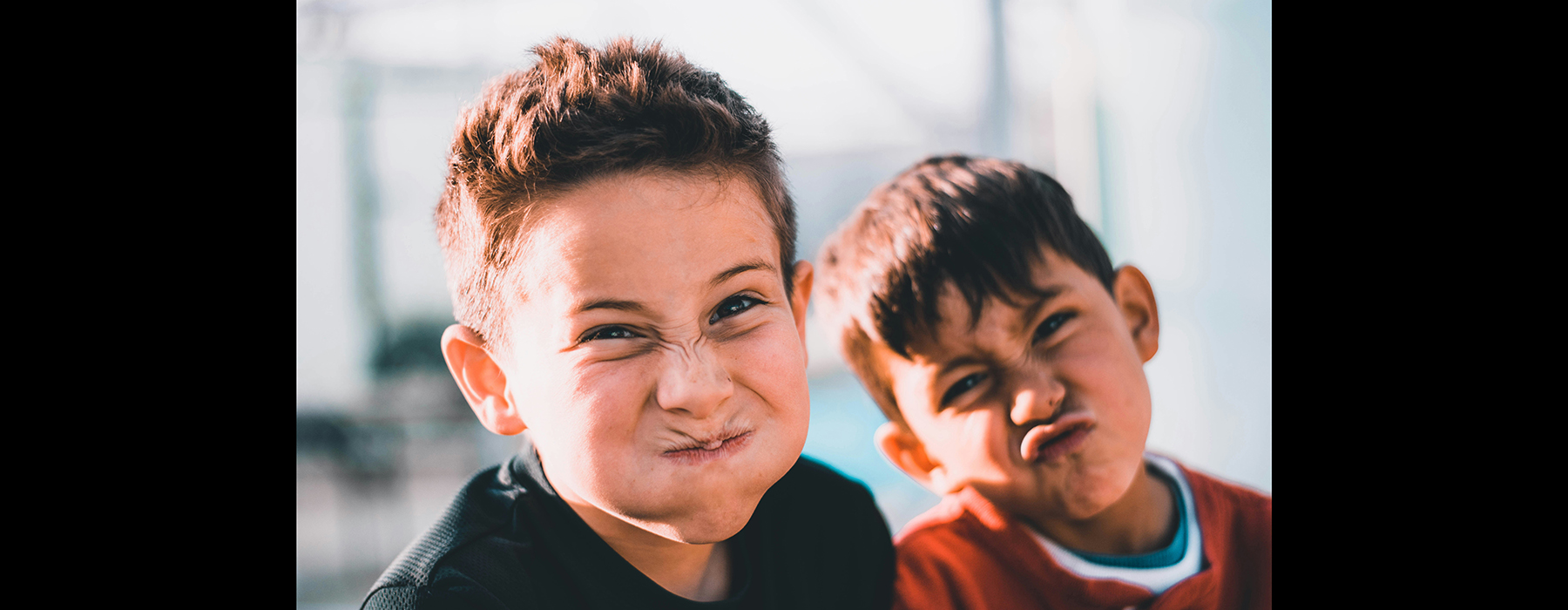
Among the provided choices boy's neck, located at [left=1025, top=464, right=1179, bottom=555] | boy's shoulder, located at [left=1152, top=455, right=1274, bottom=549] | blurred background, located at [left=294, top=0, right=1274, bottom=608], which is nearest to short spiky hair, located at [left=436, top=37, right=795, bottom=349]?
blurred background, located at [left=294, top=0, right=1274, bottom=608]

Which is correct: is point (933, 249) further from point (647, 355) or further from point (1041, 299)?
point (647, 355)

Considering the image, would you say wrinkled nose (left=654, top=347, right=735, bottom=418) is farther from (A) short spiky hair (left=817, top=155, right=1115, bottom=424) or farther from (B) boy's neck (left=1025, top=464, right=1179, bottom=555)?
(B) boy's neck (left=1025, top=464, right=1179, bottom=555)

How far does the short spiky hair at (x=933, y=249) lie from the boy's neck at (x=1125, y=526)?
220mm

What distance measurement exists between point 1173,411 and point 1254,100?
357 mm

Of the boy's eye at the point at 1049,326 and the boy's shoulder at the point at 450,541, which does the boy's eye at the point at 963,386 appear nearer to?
the boy's eye at the point at 1049,326

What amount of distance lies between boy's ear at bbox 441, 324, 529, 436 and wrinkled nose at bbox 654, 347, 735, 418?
0.16 metres

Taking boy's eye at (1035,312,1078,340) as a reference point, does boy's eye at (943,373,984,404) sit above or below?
below

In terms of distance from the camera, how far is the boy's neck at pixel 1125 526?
90cm

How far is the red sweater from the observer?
879 mm

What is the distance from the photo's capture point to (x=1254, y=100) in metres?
0.92

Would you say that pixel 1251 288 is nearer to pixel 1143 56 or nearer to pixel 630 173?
pixel 1143 56

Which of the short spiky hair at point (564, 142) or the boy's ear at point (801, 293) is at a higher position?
the short spiky hair at point (564, 142)

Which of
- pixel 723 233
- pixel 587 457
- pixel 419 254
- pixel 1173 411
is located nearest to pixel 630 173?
pixel 723 233

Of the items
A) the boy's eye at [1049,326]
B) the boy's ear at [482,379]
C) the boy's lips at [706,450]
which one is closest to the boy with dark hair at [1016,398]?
the boy's eye at [1049,326]
